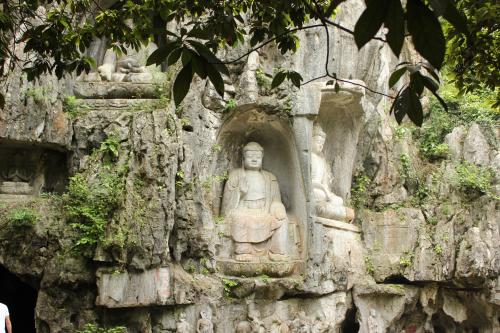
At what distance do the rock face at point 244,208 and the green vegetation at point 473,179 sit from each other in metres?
0.04

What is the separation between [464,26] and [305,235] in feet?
30.7

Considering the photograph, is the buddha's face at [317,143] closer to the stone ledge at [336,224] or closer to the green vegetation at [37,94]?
the stone ledge at [336,224]

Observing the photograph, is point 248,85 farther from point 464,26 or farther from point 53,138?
point 464,26

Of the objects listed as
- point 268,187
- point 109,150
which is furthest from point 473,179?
point 109,150

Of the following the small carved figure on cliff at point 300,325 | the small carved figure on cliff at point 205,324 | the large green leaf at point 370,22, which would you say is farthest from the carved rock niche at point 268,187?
the large green leaf at point 370,22

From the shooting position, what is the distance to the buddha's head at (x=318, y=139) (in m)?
11.7

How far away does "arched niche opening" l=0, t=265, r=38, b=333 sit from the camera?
36.9 ft

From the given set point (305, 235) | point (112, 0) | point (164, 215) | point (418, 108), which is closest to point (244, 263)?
point (305, 235)

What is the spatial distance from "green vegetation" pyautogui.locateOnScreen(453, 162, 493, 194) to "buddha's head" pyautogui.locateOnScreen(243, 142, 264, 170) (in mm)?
3952

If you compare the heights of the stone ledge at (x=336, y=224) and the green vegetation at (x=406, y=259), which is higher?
the stone ledge at (x=336, y=224)

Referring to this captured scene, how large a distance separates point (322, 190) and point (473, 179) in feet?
9.99

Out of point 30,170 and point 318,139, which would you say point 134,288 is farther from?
point 318,139

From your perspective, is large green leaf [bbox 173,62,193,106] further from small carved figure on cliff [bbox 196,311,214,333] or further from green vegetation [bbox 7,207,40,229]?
small carved figure on cliff [bbox 196,311,214,333]

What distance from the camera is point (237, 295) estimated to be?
1017cm
